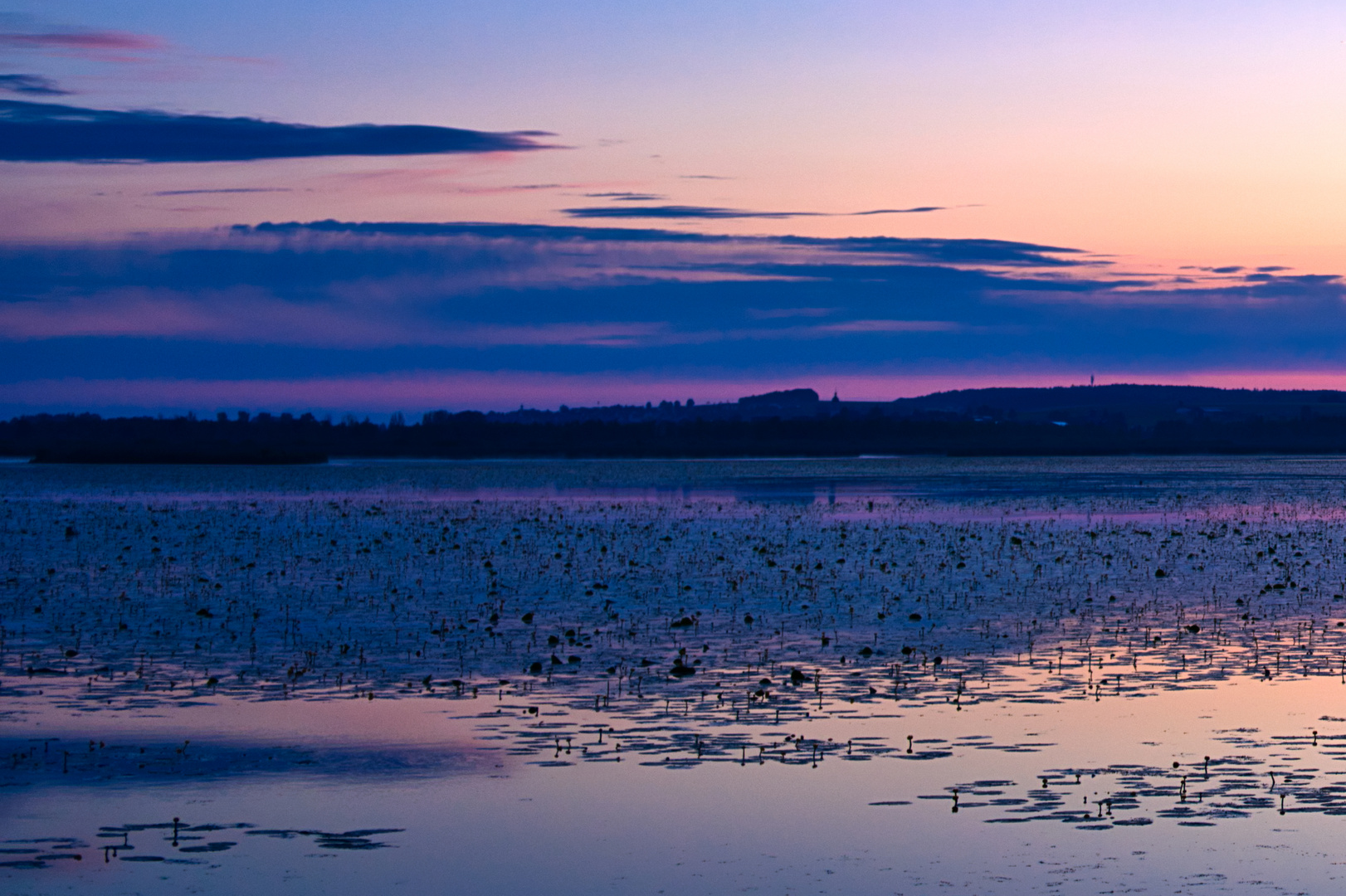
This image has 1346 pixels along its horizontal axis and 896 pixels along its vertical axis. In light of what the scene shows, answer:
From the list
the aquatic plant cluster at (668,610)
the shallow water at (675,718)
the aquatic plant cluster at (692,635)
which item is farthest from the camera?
the aquatic plant cluster at (668,610)

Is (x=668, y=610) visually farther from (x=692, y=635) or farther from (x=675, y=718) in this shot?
(x=675, y=718)

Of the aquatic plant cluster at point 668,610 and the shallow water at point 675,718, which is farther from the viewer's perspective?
the aquatic plant cluster at point 668,610

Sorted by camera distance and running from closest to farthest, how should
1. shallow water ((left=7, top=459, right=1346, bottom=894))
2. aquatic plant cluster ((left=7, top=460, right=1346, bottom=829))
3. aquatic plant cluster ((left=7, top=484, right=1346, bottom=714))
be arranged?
shallow water ((left=7, top=459, right=1346, bottom=894)) < aquatic plant cluster ((left=7, top=460, right=1346, bottom=829)) < aquatic plant cluster ((left=7, top=484, right=1346, bottom=714))

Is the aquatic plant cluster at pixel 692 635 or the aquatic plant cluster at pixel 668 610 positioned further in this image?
the aquatic plant cluster at pixel 668 610

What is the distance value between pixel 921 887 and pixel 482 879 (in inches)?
103

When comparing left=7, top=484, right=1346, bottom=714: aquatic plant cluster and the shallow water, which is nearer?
the shallow water

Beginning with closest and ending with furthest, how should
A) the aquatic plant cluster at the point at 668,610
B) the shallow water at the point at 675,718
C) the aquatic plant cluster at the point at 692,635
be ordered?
the shallow water at the point at 675,718
the aquatic plant cluster at the point at 692,635
the aquatic plant cluster at the point at 668,610

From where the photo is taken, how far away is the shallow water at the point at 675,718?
32.5 feet

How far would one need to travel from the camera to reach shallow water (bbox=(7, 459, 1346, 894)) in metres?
9.91

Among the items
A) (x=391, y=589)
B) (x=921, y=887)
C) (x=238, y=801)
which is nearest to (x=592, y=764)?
(x=238, y=801)

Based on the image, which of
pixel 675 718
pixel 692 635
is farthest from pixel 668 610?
pixel 675 718

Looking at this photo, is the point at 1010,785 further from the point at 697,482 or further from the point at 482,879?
Result: the point at 697,482

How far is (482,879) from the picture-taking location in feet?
31.3

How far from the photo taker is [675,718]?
1444 cm
